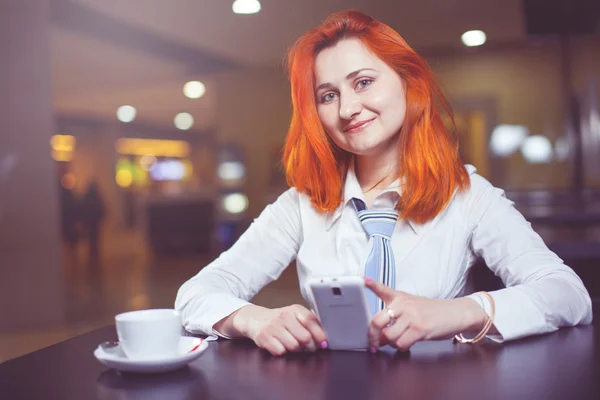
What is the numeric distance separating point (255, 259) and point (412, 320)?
658 millimetres

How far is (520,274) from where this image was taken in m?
1.32

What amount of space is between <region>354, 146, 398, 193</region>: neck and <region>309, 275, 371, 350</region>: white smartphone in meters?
0.59

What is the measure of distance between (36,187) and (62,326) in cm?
121

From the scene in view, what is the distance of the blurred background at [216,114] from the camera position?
5121 millimetres

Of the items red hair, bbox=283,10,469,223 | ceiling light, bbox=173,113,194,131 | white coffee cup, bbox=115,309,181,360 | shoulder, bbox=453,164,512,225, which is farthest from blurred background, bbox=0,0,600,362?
ceiling light, bbox=173,113,194,131

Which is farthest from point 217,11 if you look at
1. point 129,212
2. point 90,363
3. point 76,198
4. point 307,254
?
point 129,212

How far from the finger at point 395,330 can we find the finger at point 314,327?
0.10 meters

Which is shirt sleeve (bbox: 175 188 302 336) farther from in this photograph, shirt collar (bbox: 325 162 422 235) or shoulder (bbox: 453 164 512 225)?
shoulder (bbox: 453 164 512 225)

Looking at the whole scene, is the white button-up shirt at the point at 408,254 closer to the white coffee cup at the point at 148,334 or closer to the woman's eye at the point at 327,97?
the woman's eye at the point at 327,97

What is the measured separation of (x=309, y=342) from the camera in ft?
3.37

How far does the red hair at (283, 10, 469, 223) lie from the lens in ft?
4.69

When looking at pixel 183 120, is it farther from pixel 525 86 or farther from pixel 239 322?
pixel 239 322

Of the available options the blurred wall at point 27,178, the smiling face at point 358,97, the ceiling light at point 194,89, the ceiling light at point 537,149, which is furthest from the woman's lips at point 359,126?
the ceiling light at point 194,89

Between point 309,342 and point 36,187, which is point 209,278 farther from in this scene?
point 36,187
